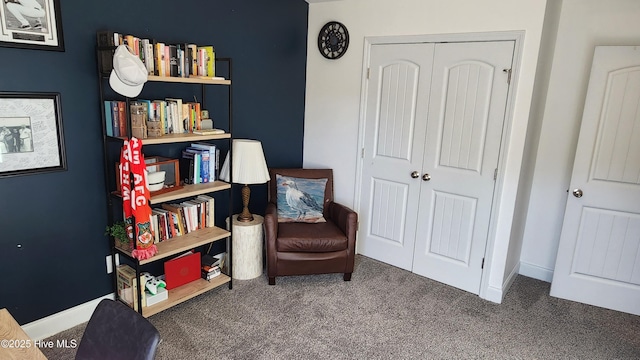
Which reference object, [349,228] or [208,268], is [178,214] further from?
[349,228]

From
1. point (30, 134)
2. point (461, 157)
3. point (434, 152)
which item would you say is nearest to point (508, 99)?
point (461, 157)

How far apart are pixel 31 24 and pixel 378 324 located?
2740mm

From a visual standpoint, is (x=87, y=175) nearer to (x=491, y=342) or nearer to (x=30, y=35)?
(x=30, y=35)

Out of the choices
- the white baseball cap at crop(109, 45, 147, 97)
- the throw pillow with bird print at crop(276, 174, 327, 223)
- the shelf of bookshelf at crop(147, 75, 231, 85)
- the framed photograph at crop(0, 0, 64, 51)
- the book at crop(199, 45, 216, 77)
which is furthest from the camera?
the throw pillow with bird print at crop(276, 174, 327, 223)

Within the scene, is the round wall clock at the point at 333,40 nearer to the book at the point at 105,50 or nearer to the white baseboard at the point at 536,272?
the book at the point at 105,50

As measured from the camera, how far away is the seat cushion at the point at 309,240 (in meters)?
3.07

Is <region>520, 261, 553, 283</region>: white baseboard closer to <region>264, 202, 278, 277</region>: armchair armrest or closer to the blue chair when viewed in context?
<region>264, 202, 278, 277</region>: armchair armrest

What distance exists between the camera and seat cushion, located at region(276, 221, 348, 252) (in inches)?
121

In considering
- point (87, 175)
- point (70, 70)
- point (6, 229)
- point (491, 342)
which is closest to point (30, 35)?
point (70, 70)

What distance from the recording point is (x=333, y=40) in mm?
3666

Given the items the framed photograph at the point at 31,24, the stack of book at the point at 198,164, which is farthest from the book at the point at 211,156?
the framed photograph at the point at 31,24

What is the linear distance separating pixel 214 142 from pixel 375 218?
1635 mm

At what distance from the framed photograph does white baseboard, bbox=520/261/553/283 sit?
3.93 m

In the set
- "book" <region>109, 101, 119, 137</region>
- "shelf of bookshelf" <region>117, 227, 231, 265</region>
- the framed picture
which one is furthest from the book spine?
"shelf of bookshelf" <region>117, 227, 231, 265</region>
